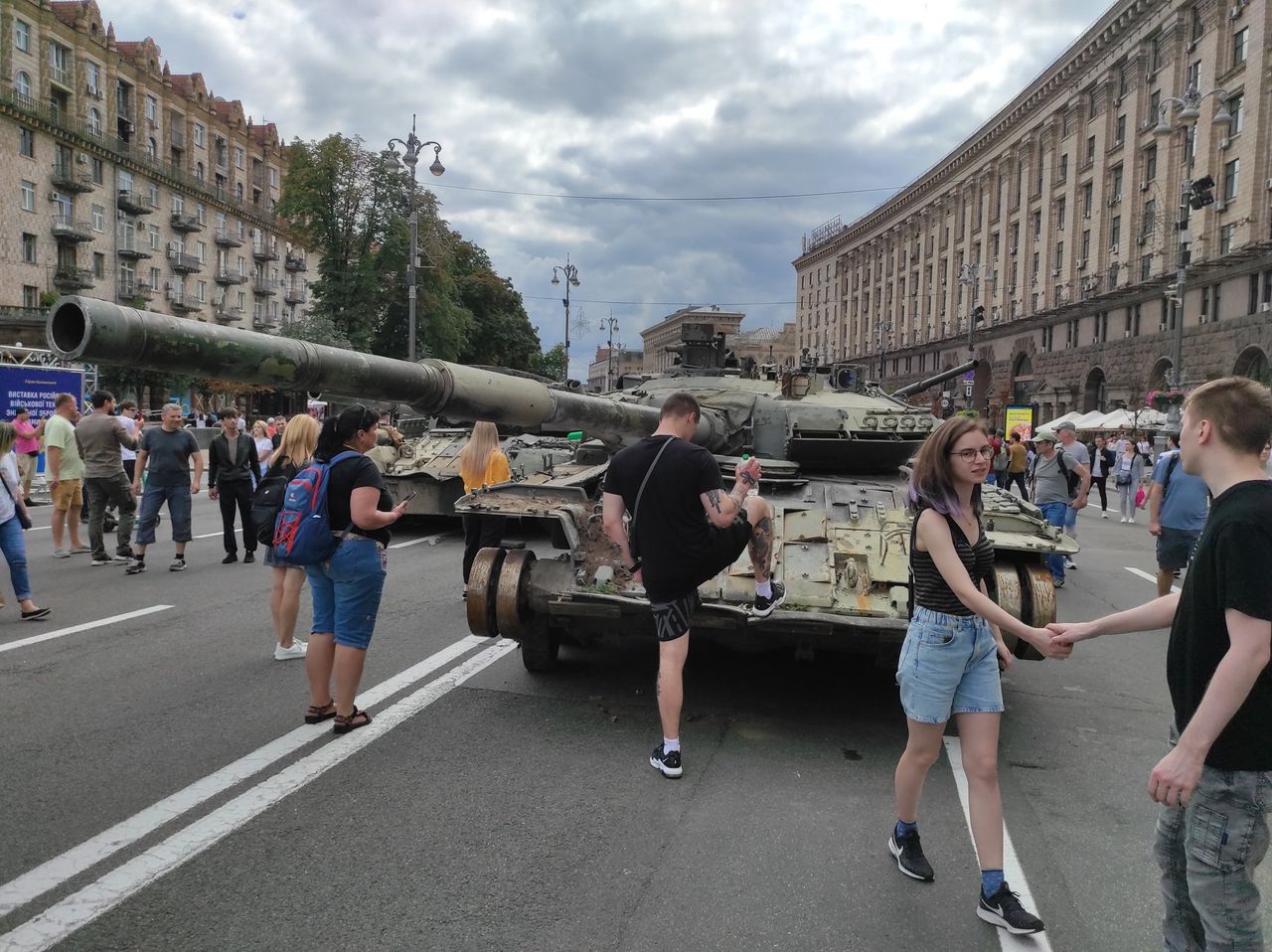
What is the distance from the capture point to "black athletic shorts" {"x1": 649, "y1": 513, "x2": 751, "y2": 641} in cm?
456

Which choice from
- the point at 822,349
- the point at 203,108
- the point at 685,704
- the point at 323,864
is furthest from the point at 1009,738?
the point at 822,349

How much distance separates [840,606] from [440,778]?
2246mm

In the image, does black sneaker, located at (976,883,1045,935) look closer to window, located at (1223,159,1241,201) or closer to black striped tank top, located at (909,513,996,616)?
black striped tank top, located at (909,513,996,616)

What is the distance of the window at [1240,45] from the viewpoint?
102 feet

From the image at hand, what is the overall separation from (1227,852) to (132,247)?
52.3 metres

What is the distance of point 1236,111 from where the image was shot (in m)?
31.5

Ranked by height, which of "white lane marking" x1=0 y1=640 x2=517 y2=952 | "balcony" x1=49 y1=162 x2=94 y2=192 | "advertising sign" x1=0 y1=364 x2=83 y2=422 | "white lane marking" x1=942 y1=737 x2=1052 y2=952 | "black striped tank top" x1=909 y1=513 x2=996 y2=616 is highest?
"balcony" x1=49 y1=162 x2=94 y2=192

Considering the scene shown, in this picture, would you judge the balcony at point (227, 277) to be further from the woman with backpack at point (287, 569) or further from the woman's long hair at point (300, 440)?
the woman's long hair at point (300, 440)

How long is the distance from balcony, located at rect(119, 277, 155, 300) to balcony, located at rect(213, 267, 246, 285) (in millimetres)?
6549

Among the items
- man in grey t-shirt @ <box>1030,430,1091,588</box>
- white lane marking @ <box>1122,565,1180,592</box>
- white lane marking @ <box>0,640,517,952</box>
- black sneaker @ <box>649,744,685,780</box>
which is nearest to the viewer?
white lane marking @ <box>0,640,517,952</box>

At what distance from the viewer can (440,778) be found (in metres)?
4.33

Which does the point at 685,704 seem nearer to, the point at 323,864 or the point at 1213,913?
the point at 323,864

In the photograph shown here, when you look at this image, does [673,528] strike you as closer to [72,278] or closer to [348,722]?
[348,722]

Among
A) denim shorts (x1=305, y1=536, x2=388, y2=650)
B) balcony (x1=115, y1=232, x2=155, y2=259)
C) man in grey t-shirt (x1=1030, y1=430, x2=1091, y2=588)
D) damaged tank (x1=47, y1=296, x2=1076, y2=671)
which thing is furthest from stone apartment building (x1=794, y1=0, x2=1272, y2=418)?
balcony (x1=115, y1=232, x2=155, y2=259)
